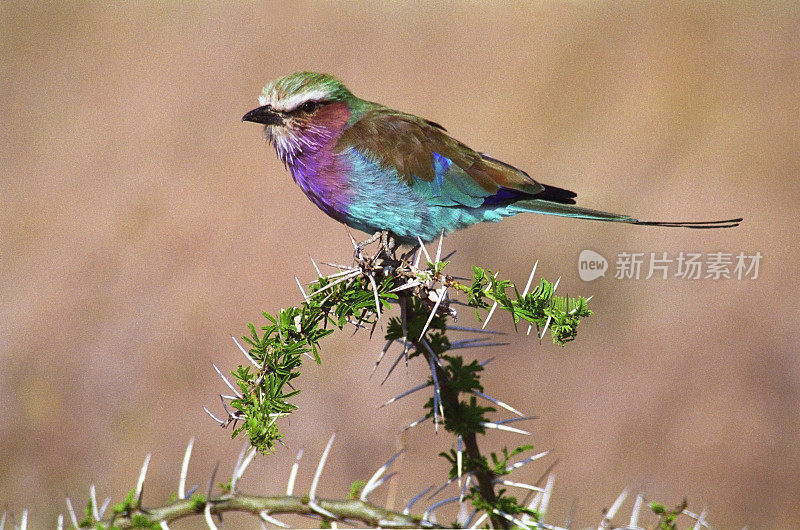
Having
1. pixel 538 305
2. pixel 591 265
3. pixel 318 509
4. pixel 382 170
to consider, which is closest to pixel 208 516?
pixel 318 509

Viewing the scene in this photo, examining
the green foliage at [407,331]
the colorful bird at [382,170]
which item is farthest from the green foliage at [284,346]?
the colorful bird at [382,170]

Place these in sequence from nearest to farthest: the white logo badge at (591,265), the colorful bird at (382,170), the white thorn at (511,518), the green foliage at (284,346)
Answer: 1. the green foliage at (284,346)
2. the white thorn at (511,518)
3. the colorful bird at (382,170)
4. the white logo badge at (591,265)

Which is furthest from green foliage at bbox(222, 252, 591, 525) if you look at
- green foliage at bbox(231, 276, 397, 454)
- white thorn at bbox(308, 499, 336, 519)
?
white thorn at bbox(308, 499, 336, 519)

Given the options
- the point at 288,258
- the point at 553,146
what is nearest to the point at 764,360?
the point at 553,146

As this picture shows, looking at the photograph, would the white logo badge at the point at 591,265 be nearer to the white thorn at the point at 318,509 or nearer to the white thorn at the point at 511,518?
the white thorn at the point at 511,518

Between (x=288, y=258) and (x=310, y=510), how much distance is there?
15.0 ft

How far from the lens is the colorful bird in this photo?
3023 millimetres

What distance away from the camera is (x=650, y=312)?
5.78 m

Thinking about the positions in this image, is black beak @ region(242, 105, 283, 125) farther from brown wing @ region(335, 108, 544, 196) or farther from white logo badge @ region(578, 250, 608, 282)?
white logo badge @ region(578, 250, 608, 282)

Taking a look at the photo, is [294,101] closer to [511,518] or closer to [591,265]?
[511,518]

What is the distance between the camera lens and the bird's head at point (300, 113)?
3072 millimetres

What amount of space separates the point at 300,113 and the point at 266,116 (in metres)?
0.16

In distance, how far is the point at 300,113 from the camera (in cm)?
311

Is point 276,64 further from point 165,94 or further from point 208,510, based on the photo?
point 208,510
